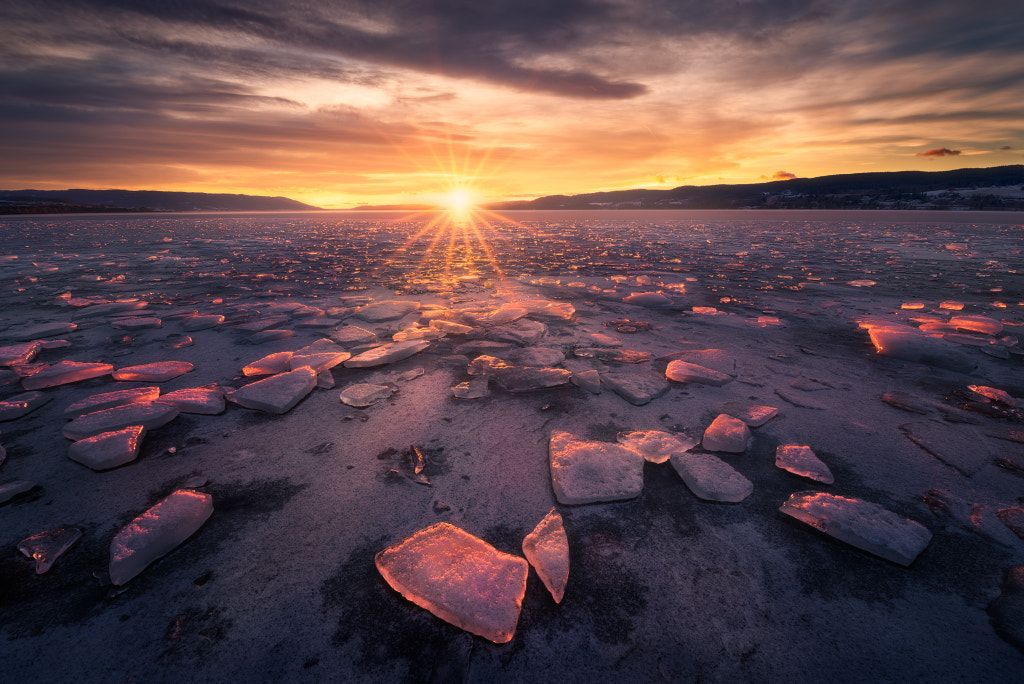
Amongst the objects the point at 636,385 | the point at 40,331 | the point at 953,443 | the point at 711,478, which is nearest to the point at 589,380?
the point at 636,385

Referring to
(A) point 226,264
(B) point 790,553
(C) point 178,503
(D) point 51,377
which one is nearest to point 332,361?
(C) point 178,503

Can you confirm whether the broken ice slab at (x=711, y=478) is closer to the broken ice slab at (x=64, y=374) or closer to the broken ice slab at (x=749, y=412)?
the broken ice slab at (x=749, y=412)

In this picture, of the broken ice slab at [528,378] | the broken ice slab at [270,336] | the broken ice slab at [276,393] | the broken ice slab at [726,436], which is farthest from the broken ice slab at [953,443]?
the broken ice slab at [270,336]

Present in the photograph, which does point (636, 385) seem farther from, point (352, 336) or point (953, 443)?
point (352, 336)

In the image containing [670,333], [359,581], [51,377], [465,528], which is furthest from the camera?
[670,333]

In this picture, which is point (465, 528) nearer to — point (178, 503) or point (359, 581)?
point (359, 581)

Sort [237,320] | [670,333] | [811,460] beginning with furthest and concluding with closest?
[237,320] < [670,333] < [811,460]

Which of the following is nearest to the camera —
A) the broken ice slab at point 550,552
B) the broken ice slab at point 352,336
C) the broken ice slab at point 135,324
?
the broken ice slab at point 550,552
